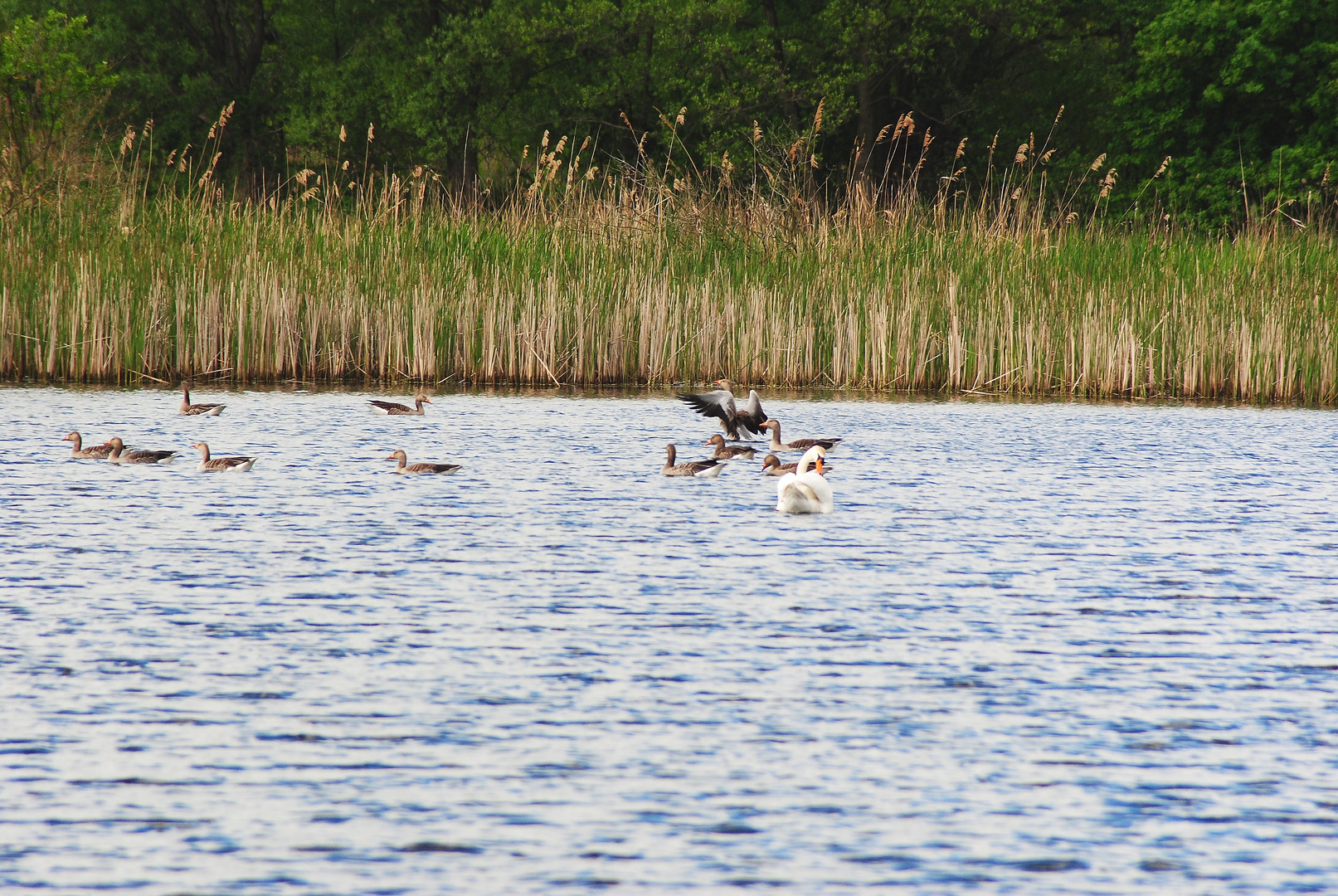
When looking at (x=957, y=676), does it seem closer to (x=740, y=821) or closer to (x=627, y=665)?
(x=627, y=665)

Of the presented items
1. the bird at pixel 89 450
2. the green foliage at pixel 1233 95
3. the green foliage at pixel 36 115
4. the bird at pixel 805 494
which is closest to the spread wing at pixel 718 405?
the bird at pixel 805 494

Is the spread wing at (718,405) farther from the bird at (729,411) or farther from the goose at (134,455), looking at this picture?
the goose at (134,455)

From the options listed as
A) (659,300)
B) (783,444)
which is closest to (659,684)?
(783,444)

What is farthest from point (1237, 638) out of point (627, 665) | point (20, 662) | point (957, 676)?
point (20, 662)

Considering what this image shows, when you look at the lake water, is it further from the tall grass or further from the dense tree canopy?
the dense tree canopy

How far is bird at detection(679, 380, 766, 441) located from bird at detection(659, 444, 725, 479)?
1657mm

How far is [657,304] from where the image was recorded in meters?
13.6

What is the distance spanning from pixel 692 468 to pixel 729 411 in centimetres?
185

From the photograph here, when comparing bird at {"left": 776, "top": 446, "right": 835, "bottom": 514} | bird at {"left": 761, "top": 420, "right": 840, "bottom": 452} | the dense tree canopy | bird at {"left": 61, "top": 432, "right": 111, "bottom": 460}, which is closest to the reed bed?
bird at {"left": 761, "top": 420, "right": 840, "bottom": 452}

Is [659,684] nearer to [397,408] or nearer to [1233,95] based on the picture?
[397,408]

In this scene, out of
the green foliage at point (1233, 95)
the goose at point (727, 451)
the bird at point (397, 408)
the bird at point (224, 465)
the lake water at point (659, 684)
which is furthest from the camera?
the green foliage at point (1233, 95)

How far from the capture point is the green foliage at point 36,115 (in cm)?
1393

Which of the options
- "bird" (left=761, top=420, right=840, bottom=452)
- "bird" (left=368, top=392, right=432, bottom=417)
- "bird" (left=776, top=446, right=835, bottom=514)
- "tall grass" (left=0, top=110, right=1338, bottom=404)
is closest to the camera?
"bird" (left=776, top=446, right=835, bottom=514)

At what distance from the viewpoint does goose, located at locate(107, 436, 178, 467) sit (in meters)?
8.98
